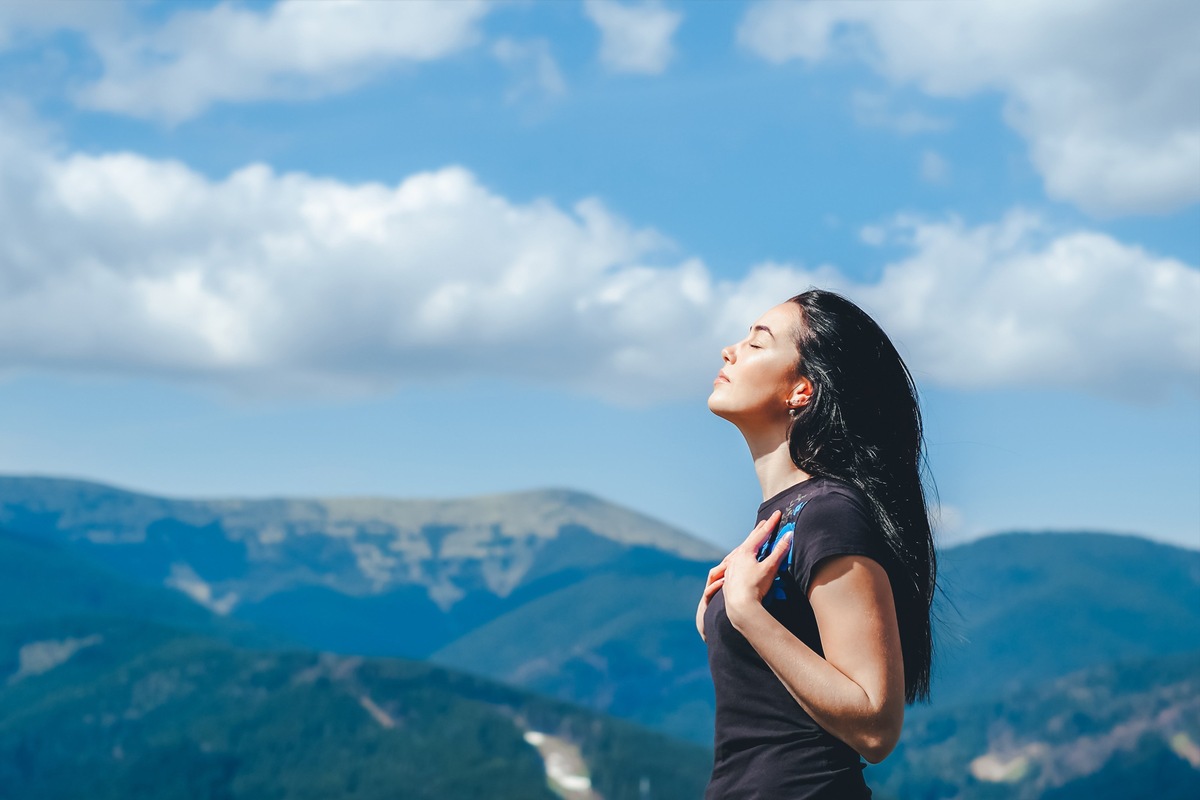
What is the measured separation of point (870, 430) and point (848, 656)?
0.72 metres

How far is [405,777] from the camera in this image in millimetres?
159375

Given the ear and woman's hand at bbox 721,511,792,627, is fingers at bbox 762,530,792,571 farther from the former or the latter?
the ear

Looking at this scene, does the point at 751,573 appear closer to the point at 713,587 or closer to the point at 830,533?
the point at 830,533

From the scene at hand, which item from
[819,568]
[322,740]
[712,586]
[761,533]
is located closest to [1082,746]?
[322,740]

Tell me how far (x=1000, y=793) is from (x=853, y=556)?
642 feet

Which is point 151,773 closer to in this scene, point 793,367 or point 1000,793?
point 1000,793

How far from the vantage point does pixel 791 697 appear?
3531 millimetres

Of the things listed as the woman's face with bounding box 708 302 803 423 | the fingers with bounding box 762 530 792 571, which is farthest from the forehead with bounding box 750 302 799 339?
the fingers with bounding box 762 530 792 571

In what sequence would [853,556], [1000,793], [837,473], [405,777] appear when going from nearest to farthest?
[853,556], [837,473], [405,777], [1000,793]

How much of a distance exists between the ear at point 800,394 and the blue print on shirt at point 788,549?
0.33m

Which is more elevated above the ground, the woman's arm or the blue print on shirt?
the blue print on shirt

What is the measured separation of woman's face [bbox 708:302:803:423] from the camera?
3.93m

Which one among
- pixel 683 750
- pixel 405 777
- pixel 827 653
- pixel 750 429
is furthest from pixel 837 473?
pixel 683 750

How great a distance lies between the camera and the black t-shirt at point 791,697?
11.4ft
